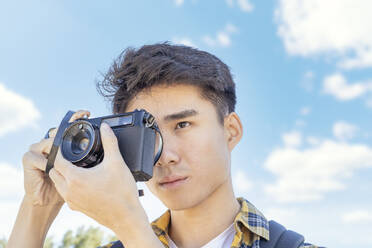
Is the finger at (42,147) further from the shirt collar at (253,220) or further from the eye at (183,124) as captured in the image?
the shirt collar at (253,220)

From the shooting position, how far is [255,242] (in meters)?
2.16

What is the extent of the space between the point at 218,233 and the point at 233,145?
21.5 inches

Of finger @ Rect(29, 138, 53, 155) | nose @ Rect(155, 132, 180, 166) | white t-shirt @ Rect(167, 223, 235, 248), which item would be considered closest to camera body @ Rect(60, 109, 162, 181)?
nose @ Rect(155, 132, 180, 166)

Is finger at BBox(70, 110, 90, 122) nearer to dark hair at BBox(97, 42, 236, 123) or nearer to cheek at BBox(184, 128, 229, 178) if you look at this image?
dark hair at BBox(97, 42, 236, 123)

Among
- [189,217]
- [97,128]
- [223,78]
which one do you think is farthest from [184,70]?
[189,217]

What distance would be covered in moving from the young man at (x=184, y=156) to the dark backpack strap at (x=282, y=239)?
0.04m

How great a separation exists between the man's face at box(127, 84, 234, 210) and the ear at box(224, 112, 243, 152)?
0.62ft

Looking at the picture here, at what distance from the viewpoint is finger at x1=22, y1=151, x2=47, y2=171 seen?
7.50ft

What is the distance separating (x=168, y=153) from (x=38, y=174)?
0.82 metres

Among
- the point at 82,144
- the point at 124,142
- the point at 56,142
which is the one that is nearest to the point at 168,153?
the point at 124,142

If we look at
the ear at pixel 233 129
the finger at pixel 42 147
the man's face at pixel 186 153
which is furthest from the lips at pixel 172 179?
the finger at pixel 42 147

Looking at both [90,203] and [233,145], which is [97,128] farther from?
[233,145]

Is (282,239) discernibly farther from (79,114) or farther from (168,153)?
(79,114)

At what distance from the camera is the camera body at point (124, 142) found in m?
1.81
